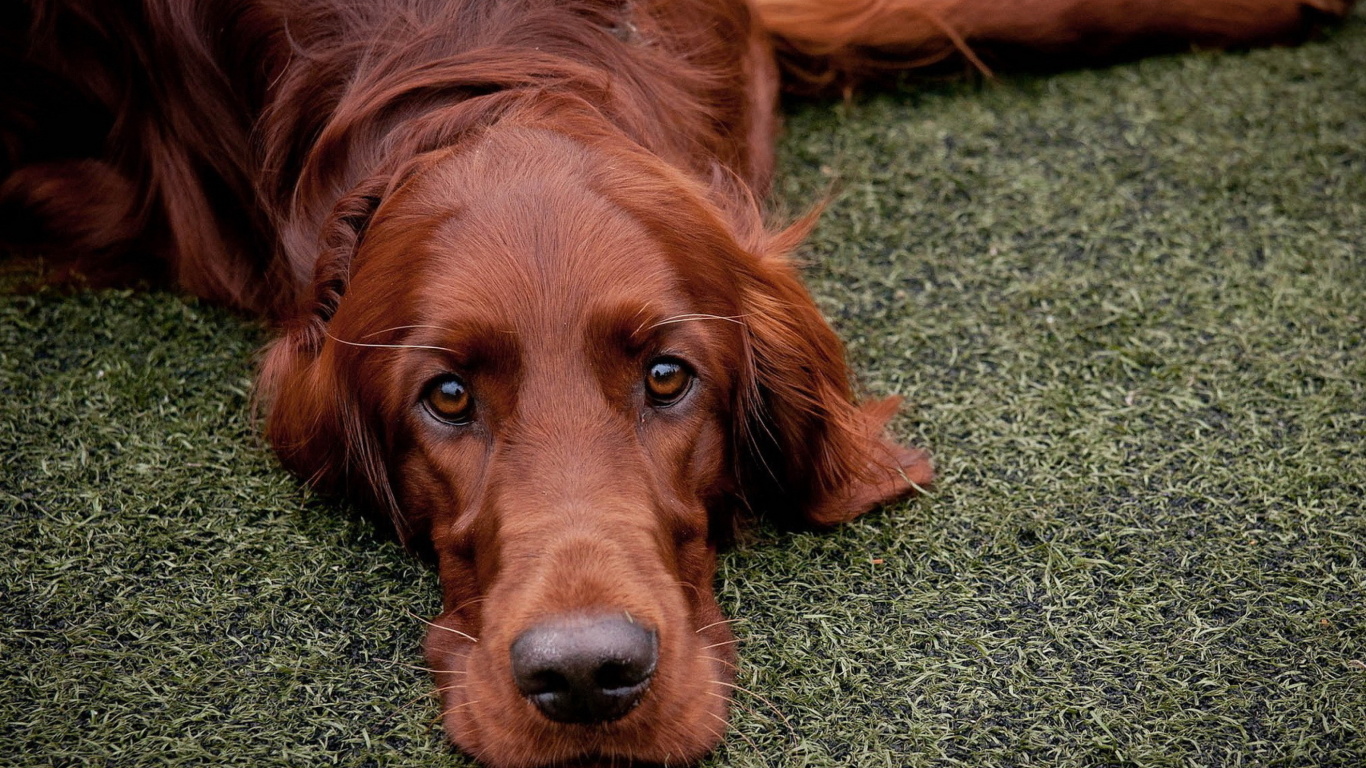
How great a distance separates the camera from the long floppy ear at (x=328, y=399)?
9.11 ft

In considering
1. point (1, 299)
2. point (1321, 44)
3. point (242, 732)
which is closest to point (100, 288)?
point (1, 299)

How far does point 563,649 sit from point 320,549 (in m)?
0.93

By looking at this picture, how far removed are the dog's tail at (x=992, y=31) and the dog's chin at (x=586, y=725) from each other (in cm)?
254

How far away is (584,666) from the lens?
2162 mm

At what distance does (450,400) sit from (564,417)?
253 millimetres

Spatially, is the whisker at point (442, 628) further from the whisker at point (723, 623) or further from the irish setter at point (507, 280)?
the whisker at point (723, 623)

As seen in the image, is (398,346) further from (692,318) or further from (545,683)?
(545,683)

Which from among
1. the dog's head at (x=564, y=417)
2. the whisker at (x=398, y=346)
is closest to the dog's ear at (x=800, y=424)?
the dog's head at (x=564, y=417)

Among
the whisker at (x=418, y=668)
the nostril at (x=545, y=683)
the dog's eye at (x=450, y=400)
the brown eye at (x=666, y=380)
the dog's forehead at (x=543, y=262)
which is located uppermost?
the dog's forehead at (x=543, y=262)

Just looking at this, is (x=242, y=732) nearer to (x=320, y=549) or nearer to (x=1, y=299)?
(x=320, y=549)

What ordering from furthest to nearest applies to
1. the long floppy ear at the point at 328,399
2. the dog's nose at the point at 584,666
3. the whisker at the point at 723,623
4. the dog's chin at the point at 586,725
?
the long floppy ear at the point at 328,399 < the whisker at the point at 723,623 < the dog's chin at the point at 586,725 < the dog's nose at the point at 584,666

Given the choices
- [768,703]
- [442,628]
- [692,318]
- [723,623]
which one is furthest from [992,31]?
[442,628]

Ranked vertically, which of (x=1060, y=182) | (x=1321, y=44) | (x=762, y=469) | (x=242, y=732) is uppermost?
(x=1321, y=44)

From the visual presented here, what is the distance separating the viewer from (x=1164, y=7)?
14.8 feet
